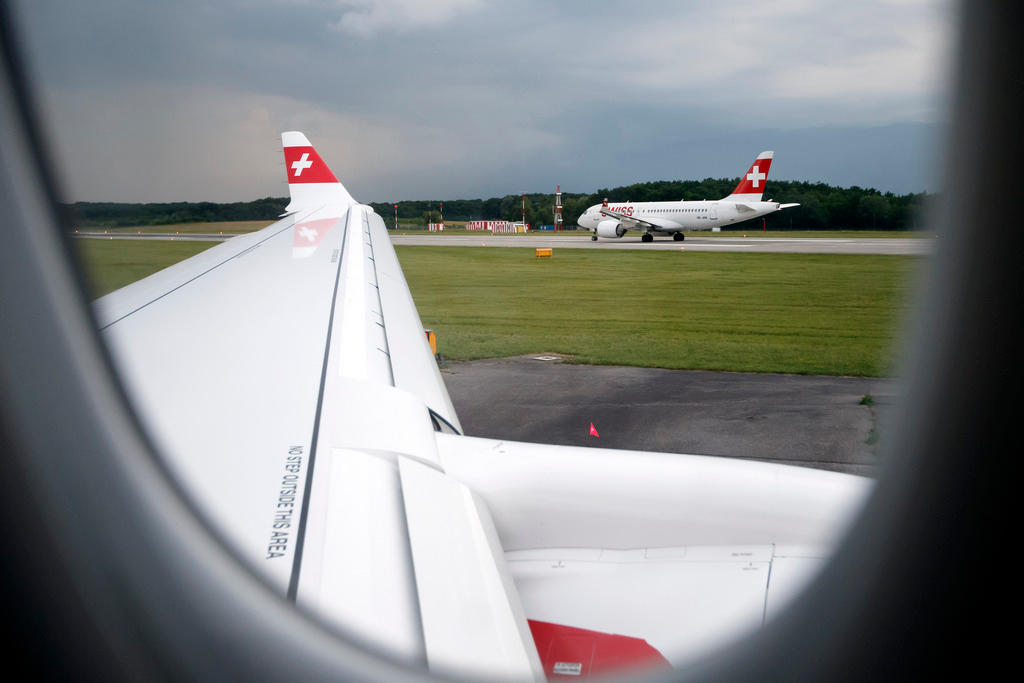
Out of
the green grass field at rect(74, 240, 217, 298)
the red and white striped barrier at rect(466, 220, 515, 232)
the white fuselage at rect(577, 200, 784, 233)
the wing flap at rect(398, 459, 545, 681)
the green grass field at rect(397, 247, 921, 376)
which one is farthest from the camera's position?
the red and white striped barrier at rect(466, 220, 515, 232)

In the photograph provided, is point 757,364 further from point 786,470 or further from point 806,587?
point 806,587

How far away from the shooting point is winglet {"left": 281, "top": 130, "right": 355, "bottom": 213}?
5.65 m

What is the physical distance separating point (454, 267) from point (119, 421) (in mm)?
12436

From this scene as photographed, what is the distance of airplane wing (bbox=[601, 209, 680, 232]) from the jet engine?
1.56 ft

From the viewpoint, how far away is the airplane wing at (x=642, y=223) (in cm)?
2167

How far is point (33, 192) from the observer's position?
633 millimetres

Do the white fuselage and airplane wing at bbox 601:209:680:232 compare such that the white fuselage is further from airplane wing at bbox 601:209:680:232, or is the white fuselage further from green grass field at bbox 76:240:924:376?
green grass field at bbox 76:240:924:376

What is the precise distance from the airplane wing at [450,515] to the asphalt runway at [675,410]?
5.96 ft

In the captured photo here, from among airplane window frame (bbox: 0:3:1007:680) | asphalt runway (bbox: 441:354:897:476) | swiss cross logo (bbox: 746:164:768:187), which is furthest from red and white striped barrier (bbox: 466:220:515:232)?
airplane window frame (bbox: 0:3:1007:680)

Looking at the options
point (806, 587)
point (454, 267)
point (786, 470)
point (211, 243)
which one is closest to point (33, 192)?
point (806, 587)

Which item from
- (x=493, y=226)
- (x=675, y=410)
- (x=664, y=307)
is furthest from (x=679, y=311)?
(x=493, y=226)

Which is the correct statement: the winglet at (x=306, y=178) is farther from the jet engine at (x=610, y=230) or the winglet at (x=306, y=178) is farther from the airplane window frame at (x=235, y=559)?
the jet engine at (x=610, y=230)

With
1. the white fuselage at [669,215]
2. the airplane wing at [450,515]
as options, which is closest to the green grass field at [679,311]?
the airplane wing at [450,515]

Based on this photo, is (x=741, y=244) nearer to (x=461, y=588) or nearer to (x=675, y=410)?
(x=675, y=410)
